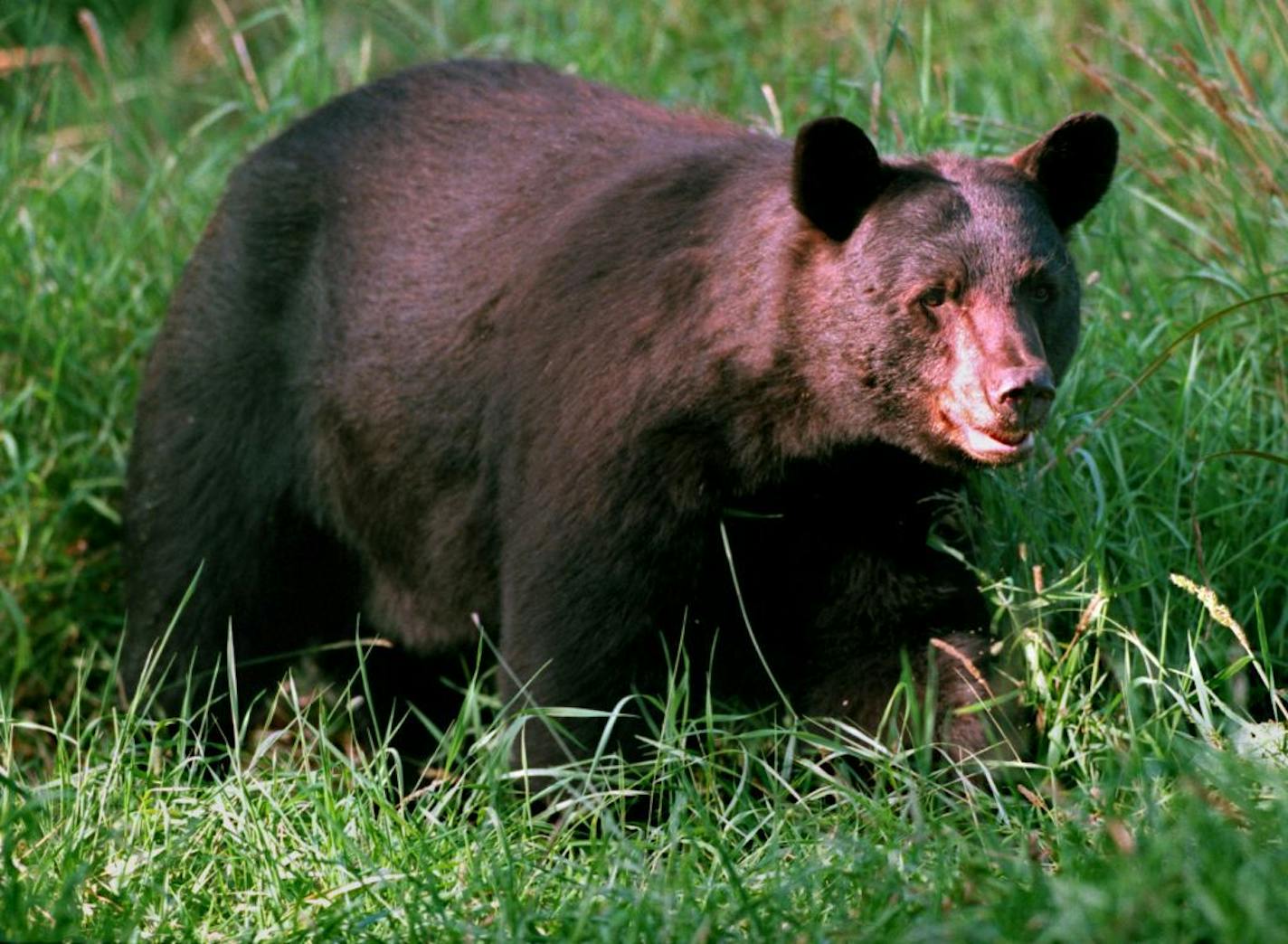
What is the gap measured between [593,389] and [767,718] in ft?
3.21

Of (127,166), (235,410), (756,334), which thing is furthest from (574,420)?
(127,166)

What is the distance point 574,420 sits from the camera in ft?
16.3

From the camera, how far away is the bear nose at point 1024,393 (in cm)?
433

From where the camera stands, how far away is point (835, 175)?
15.4 ft

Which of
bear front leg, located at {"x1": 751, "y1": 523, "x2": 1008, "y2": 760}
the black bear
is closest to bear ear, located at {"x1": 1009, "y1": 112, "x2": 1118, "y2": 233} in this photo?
the black bear

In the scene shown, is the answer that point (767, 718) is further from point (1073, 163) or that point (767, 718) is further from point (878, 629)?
point (1073, 163)

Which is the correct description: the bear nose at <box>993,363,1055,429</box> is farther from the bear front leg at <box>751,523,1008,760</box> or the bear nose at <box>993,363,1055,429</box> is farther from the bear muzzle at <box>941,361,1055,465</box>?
the bear front leg at <box>751,523,1008,760</box>

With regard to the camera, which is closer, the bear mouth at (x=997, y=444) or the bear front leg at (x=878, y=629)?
the bear mouth at (x=997, y=444)

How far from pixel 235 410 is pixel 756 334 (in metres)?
1.86

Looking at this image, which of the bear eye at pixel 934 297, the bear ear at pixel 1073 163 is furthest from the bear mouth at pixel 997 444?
the bear ear at pixel 1073 163

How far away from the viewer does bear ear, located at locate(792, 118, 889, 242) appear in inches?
182

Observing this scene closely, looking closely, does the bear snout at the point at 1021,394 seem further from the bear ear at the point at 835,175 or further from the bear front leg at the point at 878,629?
the bear front leg at the point at 878,629

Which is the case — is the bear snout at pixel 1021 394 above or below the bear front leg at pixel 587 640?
above

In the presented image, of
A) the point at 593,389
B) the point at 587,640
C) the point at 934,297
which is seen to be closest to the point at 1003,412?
the point at 934,297
